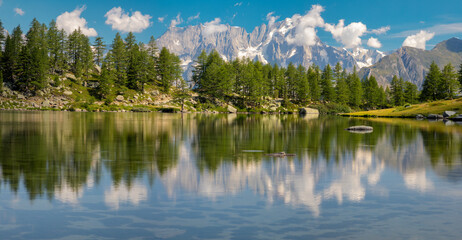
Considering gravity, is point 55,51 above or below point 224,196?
above

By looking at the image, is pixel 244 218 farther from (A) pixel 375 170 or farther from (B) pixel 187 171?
(A) pixel 375 170

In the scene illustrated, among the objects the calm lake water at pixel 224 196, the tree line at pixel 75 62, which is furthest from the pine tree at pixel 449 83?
the calm lake water at pixel 224 196

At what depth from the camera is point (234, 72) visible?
161 m

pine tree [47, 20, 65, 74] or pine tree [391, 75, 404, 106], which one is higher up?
pine tree [47, 20, 65, 74]

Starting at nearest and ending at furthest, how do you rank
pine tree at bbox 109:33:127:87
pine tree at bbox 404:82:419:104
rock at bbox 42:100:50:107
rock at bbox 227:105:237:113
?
1. rock at bbox 42:100:50:107
2. pine tree at bbox 109:33:127:87
3. rock at bbox 227:105:237:113
4. pine tree at bbox 404:82:419:104

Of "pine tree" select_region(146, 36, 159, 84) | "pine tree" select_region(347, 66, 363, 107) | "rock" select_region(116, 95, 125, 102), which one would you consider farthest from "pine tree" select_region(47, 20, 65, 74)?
"pine tree" select_region(347, 66, 363, 107)

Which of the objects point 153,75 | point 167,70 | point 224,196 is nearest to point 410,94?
point 167,70

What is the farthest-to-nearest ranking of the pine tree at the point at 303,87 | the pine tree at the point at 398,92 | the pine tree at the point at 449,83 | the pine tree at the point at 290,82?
the pine tree at the point at 398,92
the pine tree at the point at 290,82
the pine tree at the point at 303,87
the pine tree at the point at 449,83

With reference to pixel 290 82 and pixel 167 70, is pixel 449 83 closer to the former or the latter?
pixel 290 82

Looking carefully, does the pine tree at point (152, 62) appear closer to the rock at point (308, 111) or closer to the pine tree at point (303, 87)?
the rock at point (308, 111)

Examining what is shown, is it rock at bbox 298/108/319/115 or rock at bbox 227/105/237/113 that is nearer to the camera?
rock at bbox 227/105/237/113

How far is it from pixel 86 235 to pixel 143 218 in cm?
164

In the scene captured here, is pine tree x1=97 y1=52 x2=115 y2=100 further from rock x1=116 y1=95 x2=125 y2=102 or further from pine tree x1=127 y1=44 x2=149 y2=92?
pine tree x1=127 y1=44 x2=149 y2=92

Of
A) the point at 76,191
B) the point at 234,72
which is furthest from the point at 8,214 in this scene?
the point at 234,72
